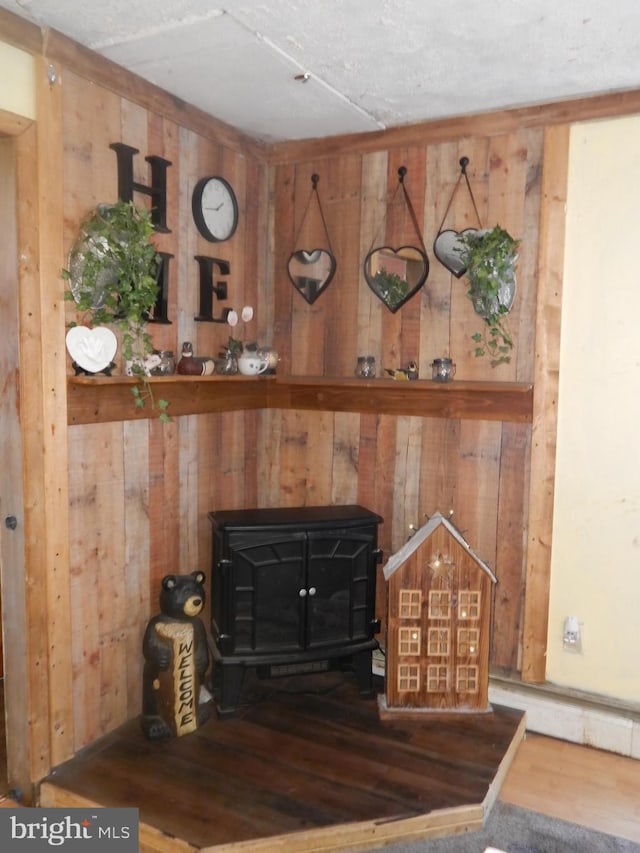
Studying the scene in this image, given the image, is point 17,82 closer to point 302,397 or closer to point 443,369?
point 302,397

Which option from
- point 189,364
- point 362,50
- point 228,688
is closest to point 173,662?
point 228,688

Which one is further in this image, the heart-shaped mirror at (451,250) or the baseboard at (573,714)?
the heart-shaped mirror at (451,250)

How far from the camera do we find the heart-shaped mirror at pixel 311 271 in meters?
3.31

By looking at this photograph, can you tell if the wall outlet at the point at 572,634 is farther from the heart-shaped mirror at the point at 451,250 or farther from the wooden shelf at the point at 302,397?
the heart-shaped mirror at the point at 451,250

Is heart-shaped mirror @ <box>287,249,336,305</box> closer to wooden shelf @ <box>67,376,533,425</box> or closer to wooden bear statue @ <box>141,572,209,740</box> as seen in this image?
wooden shelf @ <box>67,376,533,425</box>

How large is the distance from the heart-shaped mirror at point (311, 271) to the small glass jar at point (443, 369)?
2.23ft

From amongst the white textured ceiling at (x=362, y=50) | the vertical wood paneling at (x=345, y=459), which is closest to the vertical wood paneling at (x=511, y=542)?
the vertical wood paneling at (x=345, y=459)

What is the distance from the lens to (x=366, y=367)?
3.19 meters

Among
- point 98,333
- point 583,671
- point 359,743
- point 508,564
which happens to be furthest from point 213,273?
point 583,671

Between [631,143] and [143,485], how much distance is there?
2.27 m

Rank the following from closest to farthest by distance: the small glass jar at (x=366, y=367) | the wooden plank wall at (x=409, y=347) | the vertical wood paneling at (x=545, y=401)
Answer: the vertical wood paneling at (x=545, y=401)
the wooden plank wall at (x=409, y=347)
the small glass jar at (x=366, y=367)

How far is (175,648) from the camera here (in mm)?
2643

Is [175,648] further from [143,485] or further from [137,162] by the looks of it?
[137,162]

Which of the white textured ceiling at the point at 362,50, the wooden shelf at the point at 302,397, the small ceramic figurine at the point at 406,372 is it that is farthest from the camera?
the small ceramic figurine at the point at 406,372
